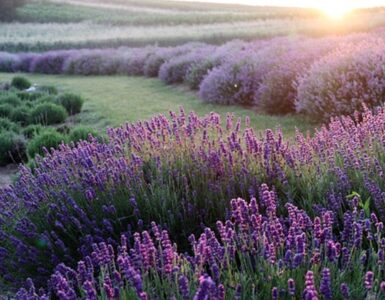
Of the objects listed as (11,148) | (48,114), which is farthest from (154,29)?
(11,148)

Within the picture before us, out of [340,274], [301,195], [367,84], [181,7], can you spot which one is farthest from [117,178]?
[181,7]

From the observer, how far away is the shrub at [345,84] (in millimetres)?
6547

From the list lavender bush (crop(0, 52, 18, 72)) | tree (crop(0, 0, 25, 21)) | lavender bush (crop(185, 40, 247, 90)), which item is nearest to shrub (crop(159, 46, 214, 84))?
lavender bush (crop(185, 40, 247, 90))

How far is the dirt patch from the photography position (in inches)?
251

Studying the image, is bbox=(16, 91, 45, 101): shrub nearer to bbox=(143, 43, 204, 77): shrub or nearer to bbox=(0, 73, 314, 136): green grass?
bbox=(0, 73, 314, 136): green grass

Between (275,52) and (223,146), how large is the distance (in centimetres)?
680

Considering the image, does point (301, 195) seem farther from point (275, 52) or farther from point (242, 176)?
point (275, 52)

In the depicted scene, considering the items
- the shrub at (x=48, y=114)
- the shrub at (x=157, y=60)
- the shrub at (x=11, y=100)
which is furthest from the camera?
the shrub at (x=157, y=60)

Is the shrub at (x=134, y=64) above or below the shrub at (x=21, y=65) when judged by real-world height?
above

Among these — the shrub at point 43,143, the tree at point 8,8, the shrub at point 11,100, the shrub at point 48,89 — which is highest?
the tree at point 8,8

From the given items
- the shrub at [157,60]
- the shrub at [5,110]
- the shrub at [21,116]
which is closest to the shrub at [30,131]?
the shrub at [21,116]

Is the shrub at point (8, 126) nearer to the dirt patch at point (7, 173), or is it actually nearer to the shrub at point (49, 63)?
the dirt patch at point (7, 173)

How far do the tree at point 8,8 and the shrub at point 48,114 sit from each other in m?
45.6

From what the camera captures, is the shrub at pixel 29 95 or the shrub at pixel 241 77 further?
the shrub at pixel 29 95
